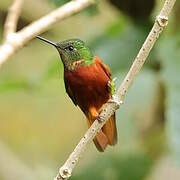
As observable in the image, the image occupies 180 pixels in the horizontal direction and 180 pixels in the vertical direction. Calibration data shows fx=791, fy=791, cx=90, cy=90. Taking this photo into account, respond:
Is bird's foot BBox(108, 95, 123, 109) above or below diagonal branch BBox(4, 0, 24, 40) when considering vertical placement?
below

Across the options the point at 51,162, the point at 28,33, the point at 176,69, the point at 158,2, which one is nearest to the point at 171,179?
the point at 51,162

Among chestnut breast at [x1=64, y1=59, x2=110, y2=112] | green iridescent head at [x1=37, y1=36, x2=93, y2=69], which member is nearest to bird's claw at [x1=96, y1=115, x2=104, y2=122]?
chestnut breast at [x1=64, y1=59, x2=110, y2=112]

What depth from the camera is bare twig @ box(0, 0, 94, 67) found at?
2513 millimetres

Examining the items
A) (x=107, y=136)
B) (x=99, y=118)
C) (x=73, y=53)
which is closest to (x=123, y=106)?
(x=107, y=136)

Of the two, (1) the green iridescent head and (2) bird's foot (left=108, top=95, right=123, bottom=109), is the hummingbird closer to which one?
(1) the green iridescent head

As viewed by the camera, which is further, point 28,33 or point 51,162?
point 51,162

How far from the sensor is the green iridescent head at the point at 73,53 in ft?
8.26

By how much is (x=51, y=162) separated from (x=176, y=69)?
4.53 ft

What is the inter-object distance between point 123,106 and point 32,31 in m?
0.72

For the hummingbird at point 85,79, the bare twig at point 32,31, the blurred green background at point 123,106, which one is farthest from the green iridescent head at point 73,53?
the blurred green background at point 123,106

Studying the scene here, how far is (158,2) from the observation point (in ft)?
12.3

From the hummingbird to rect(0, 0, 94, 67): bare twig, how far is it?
115 millimetres

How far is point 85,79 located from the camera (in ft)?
8.04

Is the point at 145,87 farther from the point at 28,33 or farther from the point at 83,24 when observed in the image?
the point at 83,24
